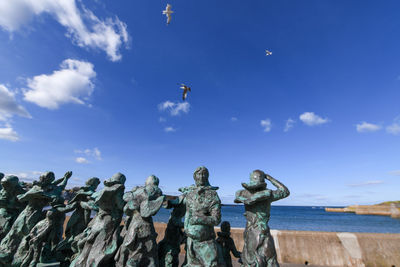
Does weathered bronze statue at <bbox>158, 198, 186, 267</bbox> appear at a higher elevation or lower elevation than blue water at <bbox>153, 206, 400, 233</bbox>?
higher

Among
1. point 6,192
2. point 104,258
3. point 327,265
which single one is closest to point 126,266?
point 104,258

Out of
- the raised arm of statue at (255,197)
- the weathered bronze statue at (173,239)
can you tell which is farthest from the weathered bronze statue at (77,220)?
the raised arm of statue at (255,197)

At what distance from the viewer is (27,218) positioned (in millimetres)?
5035

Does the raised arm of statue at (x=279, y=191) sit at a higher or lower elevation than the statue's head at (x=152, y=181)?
lower

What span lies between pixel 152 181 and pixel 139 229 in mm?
961

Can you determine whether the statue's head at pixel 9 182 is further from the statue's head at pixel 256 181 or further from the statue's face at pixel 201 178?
the statue's head at pixel 256 181

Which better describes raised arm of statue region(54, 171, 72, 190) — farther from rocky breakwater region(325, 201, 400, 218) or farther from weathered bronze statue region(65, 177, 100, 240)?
rocky breakwater region(325, 201, 400, 218)

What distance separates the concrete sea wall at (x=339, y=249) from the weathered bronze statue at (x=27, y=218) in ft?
22.1

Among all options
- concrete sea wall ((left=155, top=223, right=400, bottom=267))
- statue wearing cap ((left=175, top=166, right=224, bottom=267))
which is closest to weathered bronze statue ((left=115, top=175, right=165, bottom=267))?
statue wearing cap ((left=175, top=166, right=224, bottom=267))

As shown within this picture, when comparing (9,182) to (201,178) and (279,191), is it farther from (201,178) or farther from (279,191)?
(279,191)

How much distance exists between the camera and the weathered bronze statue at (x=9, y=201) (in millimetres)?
5590

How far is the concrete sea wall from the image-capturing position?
5.53 metres

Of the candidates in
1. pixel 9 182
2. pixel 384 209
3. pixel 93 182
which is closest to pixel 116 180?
pixel 93 182

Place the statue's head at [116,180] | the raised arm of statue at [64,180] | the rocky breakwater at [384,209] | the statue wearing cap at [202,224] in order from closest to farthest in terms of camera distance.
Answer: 1. the statue wearing cap at [202,224]
2. the statue's head at [116,180]
3. the raised arm of statue at [64,180]
4. the rocky breakwater at [384,209]
